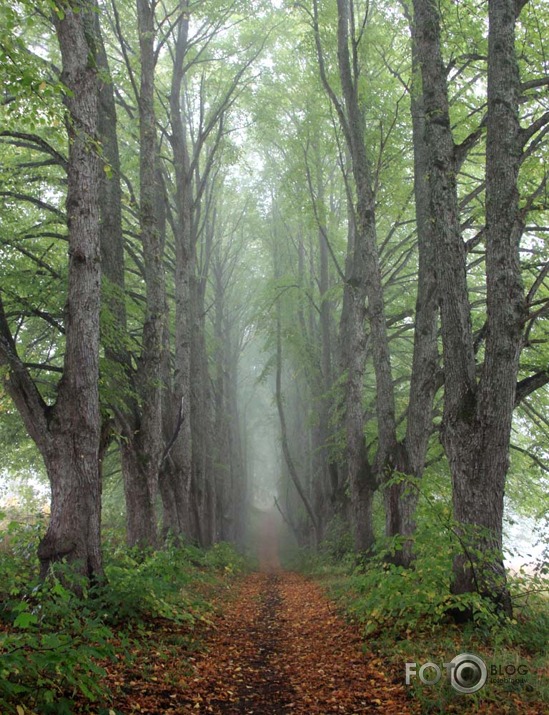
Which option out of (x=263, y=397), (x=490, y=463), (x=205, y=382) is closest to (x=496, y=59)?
(x=490, y=463)

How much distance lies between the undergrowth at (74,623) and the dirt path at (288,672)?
55 centimetres

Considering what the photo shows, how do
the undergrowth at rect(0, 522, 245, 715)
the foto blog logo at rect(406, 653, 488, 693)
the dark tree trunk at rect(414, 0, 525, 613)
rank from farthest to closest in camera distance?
the dark tree trunk at rect(414, 0, 525, 613)
the foto blog logo at rect(406, 653, 488, 693)
the undergrowth at rect(0, 522, 245, 715)

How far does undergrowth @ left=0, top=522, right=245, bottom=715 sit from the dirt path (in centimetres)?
55

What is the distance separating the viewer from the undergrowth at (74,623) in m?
3.27

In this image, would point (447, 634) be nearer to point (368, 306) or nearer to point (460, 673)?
point (460, 673)

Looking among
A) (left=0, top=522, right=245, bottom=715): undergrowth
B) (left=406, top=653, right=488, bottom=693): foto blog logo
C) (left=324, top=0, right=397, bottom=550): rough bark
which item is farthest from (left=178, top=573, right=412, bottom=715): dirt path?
(left=324, top=0, right=397, bottom=550): rough bark

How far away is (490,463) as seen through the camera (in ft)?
18.8

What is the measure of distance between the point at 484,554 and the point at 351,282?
7.96 metres

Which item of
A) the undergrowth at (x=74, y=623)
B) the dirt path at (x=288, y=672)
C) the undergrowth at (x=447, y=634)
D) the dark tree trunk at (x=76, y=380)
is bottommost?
the dirt path at (x=288, y=672)

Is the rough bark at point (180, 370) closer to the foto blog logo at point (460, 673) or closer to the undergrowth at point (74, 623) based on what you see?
the undergrowth at point (74, 623)

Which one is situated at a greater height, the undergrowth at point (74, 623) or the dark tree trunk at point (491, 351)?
the dark tree trunk at point (491, 351)

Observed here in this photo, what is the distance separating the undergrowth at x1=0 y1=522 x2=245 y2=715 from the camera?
3.27 m

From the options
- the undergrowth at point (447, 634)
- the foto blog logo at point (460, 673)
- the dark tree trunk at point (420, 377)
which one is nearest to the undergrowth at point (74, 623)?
the undergrowth at point (447, 634)

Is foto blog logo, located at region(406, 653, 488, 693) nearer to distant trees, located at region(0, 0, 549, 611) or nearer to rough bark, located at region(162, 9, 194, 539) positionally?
distant trees, located at region(0, 0, 549, 611)
